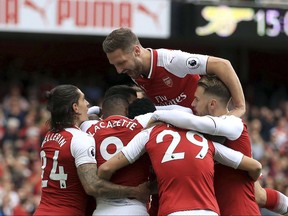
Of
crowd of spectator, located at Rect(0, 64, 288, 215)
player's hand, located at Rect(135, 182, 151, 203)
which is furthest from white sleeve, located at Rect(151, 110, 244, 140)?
crowd of spectator, located at Rect(0, 64, 288, 215)

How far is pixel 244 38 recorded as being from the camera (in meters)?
19.5

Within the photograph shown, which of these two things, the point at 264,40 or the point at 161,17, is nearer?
the point at 161,17

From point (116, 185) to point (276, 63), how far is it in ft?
58.0

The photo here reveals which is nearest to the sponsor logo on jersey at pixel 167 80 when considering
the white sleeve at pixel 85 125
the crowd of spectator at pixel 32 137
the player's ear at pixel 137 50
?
the player's ear at pixel 137 50

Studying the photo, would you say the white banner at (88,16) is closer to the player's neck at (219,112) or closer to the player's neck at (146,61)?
the player's neck at (146,61)

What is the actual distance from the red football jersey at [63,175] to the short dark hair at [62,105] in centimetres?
6

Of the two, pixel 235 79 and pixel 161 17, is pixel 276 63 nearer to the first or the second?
pixel 161 17

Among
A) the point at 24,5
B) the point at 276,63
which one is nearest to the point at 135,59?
the point at 24,5

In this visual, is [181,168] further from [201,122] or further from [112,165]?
[112,165]

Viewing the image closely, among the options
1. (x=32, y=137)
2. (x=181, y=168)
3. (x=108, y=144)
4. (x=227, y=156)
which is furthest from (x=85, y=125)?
(x=32, y=137)

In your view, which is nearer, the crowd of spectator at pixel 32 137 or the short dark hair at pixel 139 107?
the short dark hair at pixel 139 107

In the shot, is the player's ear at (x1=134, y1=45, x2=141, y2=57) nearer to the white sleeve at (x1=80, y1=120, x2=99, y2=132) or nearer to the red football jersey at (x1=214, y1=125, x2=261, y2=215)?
the white sleeve at (x1=80, y1=120, x2=99, y2=132)

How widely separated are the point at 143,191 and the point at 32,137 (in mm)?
9874

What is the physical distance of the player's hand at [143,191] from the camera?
589cm
